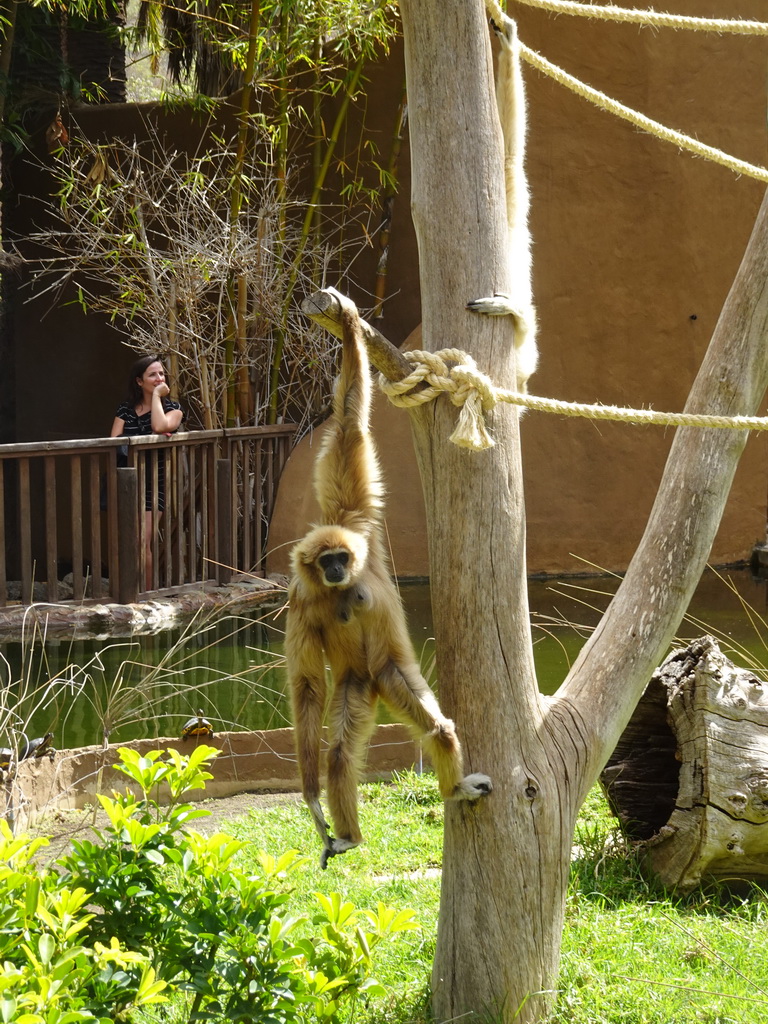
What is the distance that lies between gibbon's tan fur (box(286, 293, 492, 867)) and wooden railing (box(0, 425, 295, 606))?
4.15m

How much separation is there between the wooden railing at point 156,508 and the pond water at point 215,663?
23.3 inches

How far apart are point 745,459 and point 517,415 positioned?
8407mm

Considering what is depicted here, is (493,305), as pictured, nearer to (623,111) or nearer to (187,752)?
(623,111)

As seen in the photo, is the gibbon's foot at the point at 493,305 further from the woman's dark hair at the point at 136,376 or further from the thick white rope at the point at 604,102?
the woman's dark hair at the point at 136,376

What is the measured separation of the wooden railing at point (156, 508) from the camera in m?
8.09

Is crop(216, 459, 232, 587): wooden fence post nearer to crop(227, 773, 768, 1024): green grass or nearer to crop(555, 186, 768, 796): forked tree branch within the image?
crop(227, 773, 768, 1024): green grass

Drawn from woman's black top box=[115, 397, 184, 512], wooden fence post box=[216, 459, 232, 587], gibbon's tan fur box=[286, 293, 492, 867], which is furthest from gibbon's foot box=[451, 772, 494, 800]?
wooden fence post box=[216, 459, 232, 587]

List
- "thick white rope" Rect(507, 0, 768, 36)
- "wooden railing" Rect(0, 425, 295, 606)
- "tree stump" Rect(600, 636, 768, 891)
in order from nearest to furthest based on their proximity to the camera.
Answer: "thick white rope" Rect(507, 0, 768, 36)
"tree stump" Rect(600, 636, 768, 891)
"wooden railing" Rect(0, 425, 295, 606)

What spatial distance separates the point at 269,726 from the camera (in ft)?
21.2

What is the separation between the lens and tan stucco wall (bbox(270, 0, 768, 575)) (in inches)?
406

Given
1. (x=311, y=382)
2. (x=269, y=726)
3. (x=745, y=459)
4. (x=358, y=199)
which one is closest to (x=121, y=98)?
(x=358, y=199)

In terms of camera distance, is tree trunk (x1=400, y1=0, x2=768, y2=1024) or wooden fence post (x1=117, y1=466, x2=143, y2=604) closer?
tree trunk (x1=400, y1=0, x2=768, y2=1024)

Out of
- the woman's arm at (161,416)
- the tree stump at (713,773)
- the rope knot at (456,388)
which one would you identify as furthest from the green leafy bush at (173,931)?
the woman's arm at (161,416)

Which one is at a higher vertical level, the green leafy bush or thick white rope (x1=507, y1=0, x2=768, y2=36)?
thick white rope (x1=507, y1=0, x2=768, y2=36)
